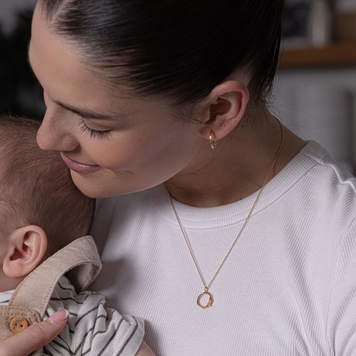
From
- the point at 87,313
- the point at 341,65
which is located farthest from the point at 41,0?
the point at 341,65

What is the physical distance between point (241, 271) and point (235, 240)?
0.06 metres

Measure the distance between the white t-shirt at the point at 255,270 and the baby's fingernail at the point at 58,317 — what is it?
129 millimetres

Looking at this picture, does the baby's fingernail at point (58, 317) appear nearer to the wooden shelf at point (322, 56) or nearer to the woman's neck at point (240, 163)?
the woman's neck at point (240, 163)

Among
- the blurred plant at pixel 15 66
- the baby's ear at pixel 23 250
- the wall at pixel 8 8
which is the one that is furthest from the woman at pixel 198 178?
the wall at pixel 8 8

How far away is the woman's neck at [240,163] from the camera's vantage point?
112 cm

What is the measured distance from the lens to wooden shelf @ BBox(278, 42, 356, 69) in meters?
2.49

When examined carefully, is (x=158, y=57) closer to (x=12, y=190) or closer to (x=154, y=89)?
(x=154, y=89)

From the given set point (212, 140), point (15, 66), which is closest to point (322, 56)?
point (15, 66)

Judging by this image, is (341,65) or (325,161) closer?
(325,161)

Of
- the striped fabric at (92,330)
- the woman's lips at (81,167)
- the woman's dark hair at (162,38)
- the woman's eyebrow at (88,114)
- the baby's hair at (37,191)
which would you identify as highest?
the woman's dark hair at (162,38)

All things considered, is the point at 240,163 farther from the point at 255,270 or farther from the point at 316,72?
the point at 316,72

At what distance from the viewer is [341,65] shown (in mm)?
2748

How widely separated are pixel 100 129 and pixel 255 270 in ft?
1.22

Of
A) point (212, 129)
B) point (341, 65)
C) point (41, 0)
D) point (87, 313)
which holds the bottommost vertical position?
point (341, 65)
